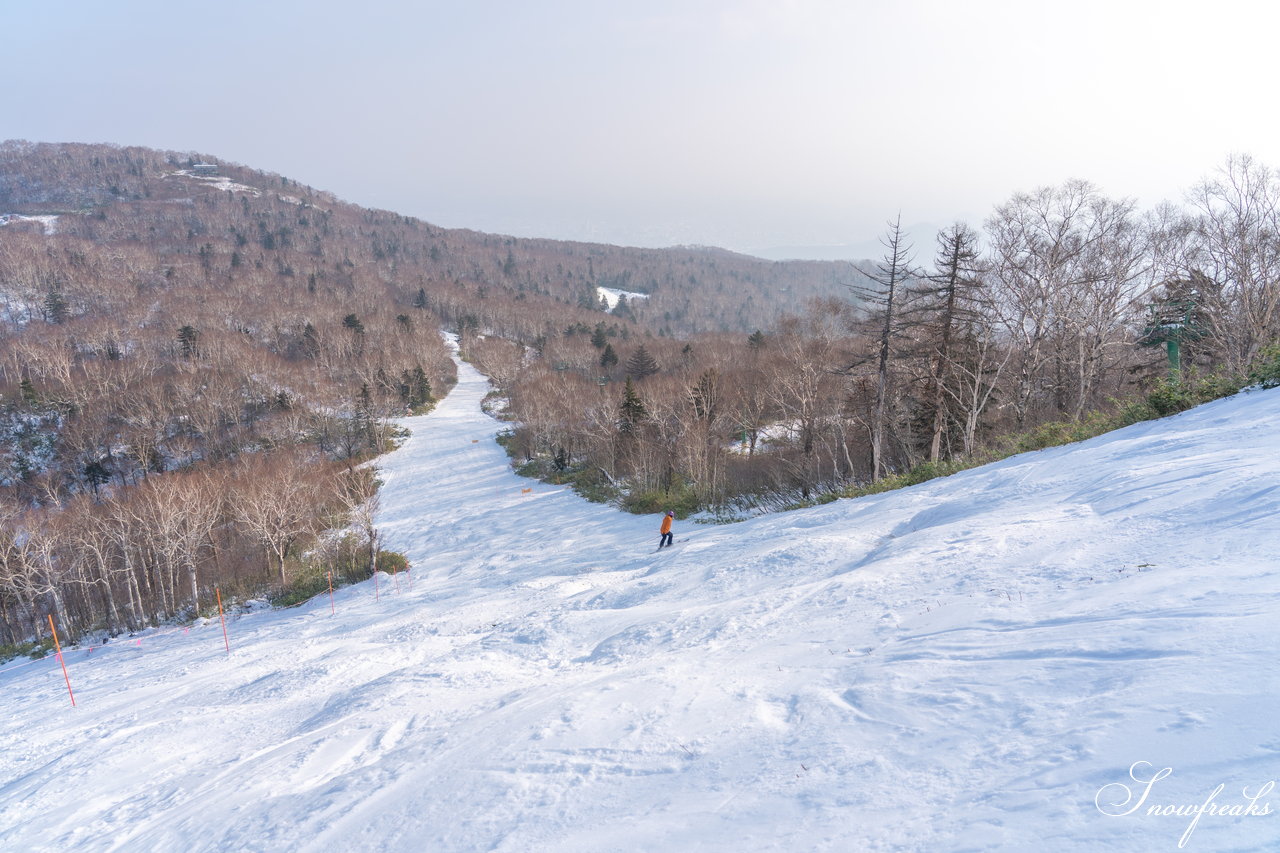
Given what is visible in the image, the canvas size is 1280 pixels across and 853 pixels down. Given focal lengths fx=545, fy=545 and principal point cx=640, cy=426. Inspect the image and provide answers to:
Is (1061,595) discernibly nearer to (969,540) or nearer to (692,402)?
(969,540)

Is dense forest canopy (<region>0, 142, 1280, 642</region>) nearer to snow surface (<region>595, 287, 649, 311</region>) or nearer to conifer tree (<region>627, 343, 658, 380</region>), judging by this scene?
conifer tree (<region>627, 343, 658, 380</region>)

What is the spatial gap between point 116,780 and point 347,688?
2.52 meters

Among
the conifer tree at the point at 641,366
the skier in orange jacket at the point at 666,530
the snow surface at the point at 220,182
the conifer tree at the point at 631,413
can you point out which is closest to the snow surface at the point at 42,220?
the snow surface at the point at 220,182

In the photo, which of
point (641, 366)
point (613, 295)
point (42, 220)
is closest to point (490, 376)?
point (641, 366)

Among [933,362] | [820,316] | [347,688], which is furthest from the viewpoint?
[820,316]

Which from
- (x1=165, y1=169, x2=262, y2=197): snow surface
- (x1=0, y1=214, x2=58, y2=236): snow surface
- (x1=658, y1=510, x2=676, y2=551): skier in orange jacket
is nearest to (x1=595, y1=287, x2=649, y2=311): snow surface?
(x1=165, y1=169, x2=262, y2=197): snow surface

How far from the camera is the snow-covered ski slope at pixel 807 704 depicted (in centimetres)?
294

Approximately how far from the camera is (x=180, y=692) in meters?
9.83

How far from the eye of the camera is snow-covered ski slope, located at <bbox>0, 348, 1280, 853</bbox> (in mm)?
2938

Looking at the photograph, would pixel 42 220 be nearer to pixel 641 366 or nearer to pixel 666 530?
pixel 641 366

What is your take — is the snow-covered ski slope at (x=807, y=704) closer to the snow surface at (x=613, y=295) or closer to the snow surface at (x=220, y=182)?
the snow surface at (x=613, y=295)

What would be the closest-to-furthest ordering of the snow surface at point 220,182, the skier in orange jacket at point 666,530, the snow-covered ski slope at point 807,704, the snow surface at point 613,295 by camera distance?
the snow-covered ski slope at point 807,704 → the skier in orange jacket at point 666,530 → the snow surface at point 613,295 → the snow surface at point 220,182

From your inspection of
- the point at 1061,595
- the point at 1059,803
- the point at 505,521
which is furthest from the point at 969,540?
the point at 505,521

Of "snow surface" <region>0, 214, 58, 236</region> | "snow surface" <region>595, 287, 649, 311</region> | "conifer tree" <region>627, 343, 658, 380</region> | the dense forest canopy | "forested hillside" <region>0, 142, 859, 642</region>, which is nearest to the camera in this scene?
the dense forest canopy
